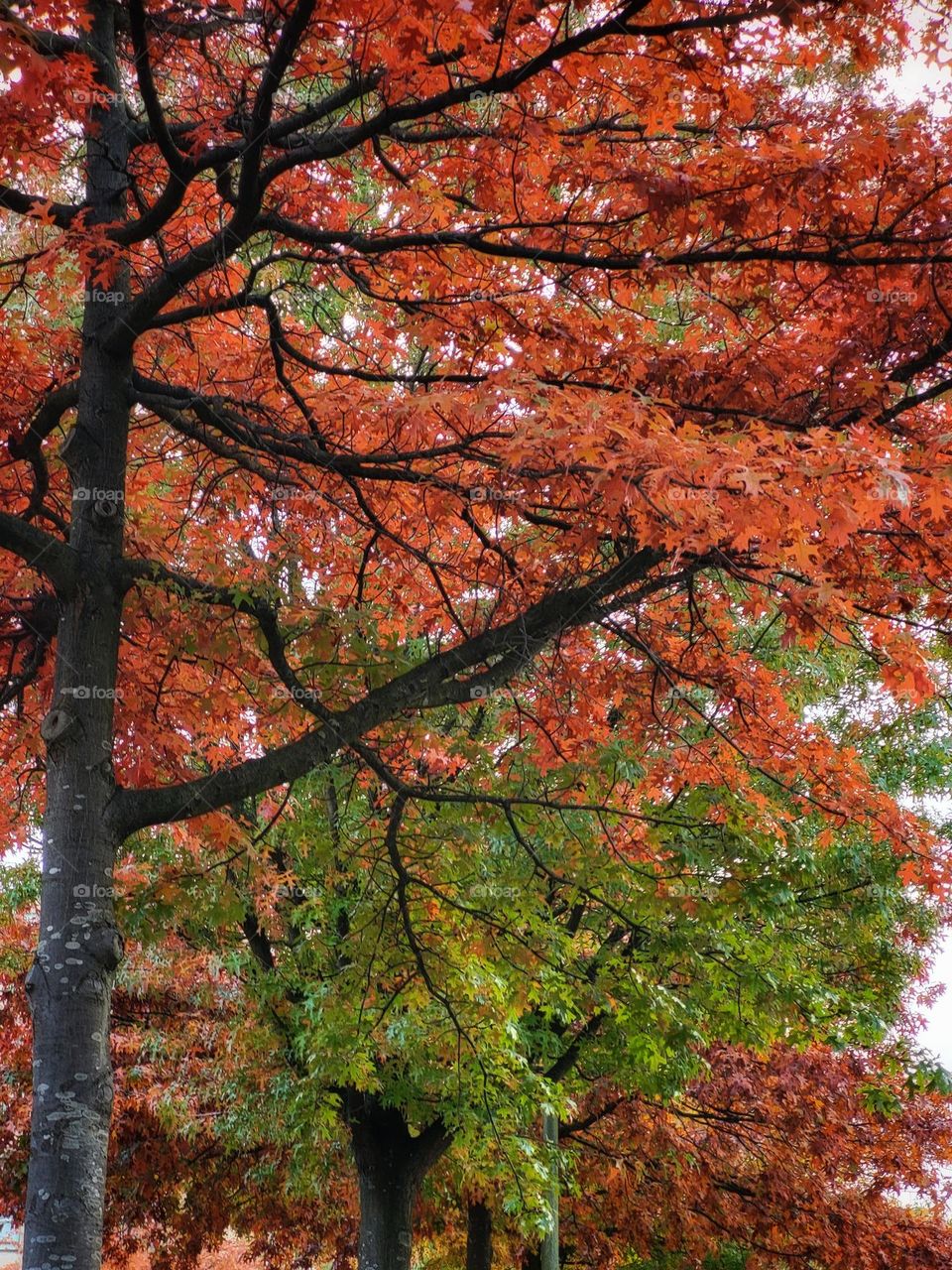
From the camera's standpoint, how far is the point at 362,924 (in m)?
7.33

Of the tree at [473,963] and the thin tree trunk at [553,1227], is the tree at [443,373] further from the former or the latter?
the thin tree trunk at [553,1227]

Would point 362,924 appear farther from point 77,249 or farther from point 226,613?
point 77,249

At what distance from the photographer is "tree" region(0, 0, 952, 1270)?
138 inches

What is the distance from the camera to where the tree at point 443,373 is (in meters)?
3.50

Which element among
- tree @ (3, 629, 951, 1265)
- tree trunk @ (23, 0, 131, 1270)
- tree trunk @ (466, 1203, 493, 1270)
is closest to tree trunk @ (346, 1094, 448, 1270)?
tree @ (3, 629, 951, 1265)

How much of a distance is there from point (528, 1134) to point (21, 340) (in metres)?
9.27

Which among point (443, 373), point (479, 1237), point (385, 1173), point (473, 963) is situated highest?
point (443, 373)

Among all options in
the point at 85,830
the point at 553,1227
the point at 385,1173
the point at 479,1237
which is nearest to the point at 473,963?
the point at 553,1227

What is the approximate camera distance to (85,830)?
14.2ft

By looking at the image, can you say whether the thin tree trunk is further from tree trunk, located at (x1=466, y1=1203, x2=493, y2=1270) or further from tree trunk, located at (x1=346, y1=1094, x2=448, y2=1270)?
tree trunk, located at (x1=466, y1=1203, x2=493, y2=1270)

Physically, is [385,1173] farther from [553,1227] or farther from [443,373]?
[443,373]

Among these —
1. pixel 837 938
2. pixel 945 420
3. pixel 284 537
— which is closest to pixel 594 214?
pixel 945 420

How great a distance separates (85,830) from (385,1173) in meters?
7.14

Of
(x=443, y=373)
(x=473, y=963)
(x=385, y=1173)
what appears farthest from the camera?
(x=385, y=1173)
